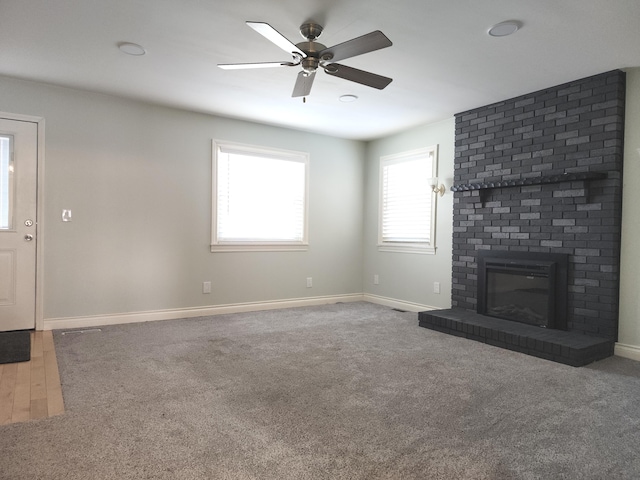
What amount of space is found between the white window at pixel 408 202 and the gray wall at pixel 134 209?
1323 mm

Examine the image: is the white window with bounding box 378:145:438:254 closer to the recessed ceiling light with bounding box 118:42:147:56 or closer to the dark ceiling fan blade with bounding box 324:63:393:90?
the dark ceiling fan blade with bounding box 324:63:393:90

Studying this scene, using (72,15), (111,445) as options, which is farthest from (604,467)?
(72,15)

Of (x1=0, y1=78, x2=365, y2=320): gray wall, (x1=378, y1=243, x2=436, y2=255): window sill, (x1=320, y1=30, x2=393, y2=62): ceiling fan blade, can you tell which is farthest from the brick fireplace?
(x1=0, y1=78, x2=365, y2=320): gray wall

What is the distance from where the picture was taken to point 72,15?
268cm

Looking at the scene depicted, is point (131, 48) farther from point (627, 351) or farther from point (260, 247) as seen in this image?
point (627, 351)

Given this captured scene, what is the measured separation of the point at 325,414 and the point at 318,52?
2.17 metres

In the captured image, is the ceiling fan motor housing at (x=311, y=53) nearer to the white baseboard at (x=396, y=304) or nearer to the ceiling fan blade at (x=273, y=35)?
the ceiling fan blade at (x=273, y=35)

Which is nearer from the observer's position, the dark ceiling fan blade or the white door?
the dark ceiling fan blade

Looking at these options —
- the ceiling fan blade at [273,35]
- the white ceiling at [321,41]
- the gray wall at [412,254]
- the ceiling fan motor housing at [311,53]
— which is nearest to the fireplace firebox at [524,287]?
the gray wall at [412,254]

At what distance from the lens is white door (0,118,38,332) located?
387 cm

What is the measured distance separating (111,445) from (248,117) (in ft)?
12.9

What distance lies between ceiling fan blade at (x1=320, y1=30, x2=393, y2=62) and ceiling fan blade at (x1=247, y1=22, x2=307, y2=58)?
0.17m

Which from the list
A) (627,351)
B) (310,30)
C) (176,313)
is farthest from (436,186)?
(176,313)

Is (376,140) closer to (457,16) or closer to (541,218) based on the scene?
(541,218)
